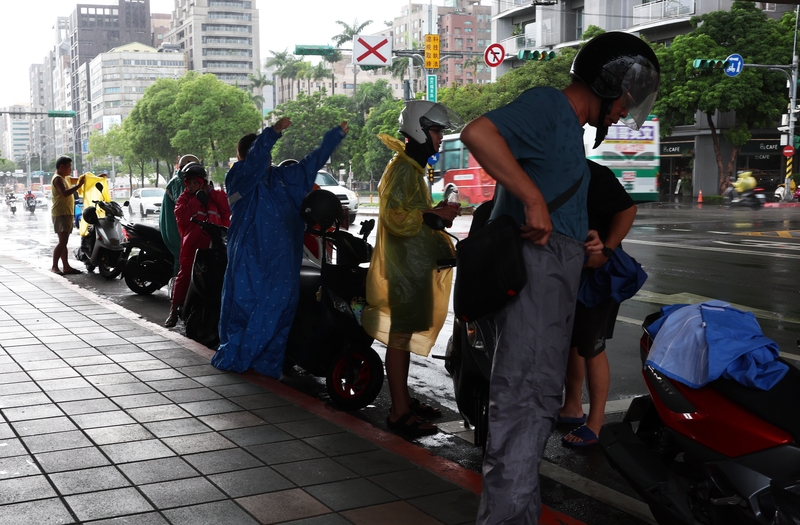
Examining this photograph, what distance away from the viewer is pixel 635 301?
372 inches

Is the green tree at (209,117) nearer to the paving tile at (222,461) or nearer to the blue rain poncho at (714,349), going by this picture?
the paving tile at (222,461)

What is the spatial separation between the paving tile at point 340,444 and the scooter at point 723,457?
56.5 inches

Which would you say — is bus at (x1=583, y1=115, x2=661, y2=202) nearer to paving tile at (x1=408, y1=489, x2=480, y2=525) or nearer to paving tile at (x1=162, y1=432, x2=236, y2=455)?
paving tile at (x1=162, y1=432, x2=236, y2=455)

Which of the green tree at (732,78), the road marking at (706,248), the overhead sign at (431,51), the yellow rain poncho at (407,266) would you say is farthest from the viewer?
the green tree at (732,78)

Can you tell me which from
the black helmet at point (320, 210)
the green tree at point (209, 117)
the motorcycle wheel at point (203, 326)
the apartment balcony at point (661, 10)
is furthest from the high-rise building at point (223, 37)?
the black helmet at point (320, 210)

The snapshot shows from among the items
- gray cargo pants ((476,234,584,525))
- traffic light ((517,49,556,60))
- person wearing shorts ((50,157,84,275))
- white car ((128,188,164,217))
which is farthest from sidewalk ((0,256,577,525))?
white car ((128,188,164,217))

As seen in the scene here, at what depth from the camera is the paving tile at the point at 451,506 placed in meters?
3.31

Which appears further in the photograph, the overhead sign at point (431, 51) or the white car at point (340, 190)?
the white car at point (340, 190)

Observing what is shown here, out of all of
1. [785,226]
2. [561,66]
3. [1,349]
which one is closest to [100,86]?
[561,66]

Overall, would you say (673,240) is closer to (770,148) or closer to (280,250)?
(280,250)

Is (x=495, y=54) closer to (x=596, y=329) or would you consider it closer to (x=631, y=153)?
(x=631, y=153)

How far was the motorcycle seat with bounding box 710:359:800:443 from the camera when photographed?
8.63ft

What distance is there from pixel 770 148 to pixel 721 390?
43345 millimetres

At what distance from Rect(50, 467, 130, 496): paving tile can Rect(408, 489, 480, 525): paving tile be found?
1.25 m
